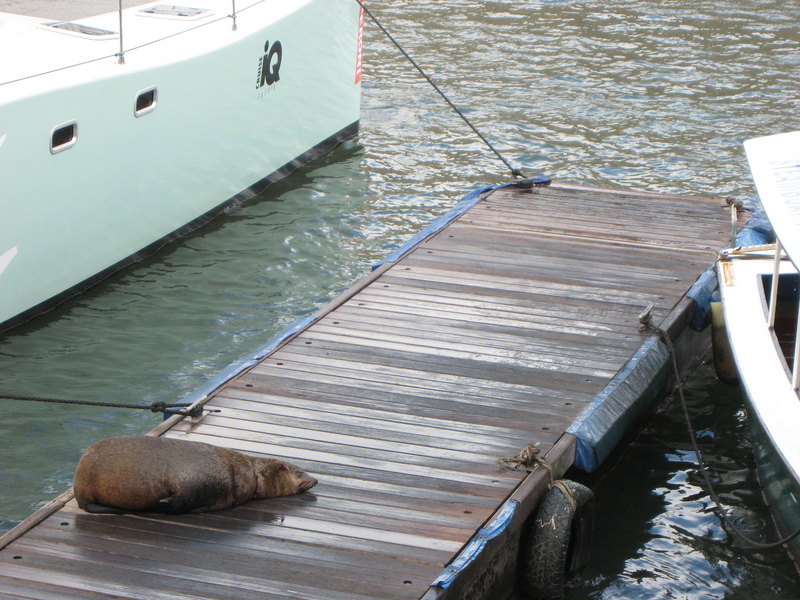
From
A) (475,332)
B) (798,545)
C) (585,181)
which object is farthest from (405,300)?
(585,181)

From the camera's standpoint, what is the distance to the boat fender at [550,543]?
514cm

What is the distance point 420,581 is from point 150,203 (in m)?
5.83

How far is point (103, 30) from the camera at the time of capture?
31.0ft

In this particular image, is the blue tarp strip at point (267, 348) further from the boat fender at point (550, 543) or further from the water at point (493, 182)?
the boat fender at point (550, 543)

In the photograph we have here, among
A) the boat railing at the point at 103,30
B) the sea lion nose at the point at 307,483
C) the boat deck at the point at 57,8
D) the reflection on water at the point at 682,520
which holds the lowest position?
the reflection on water at the point at 682,520

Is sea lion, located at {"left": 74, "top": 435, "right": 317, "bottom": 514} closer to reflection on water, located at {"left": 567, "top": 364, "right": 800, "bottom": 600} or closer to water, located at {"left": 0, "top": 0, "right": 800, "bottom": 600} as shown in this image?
water, located at {"left": 0, "top": 0, "right": 800, "bottom": 600}

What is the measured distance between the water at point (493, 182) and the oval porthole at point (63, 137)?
131cm

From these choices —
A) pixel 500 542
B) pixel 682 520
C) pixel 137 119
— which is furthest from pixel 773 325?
pixel 137 119

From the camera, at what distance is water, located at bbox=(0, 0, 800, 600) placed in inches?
244

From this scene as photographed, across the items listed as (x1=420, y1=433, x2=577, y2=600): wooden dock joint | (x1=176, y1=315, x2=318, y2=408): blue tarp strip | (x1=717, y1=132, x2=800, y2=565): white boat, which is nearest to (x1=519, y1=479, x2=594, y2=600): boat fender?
(x1=420, y1=433, x2=577, y2=600): wooden dock joint

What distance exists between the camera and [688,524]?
241 inches

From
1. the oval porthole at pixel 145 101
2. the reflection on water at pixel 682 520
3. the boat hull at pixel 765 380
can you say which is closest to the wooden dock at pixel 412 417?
the boat hull at pixel 765 380

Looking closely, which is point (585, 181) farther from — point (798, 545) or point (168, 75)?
A: point (798, 545)

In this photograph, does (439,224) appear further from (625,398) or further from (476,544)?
(476,544)
